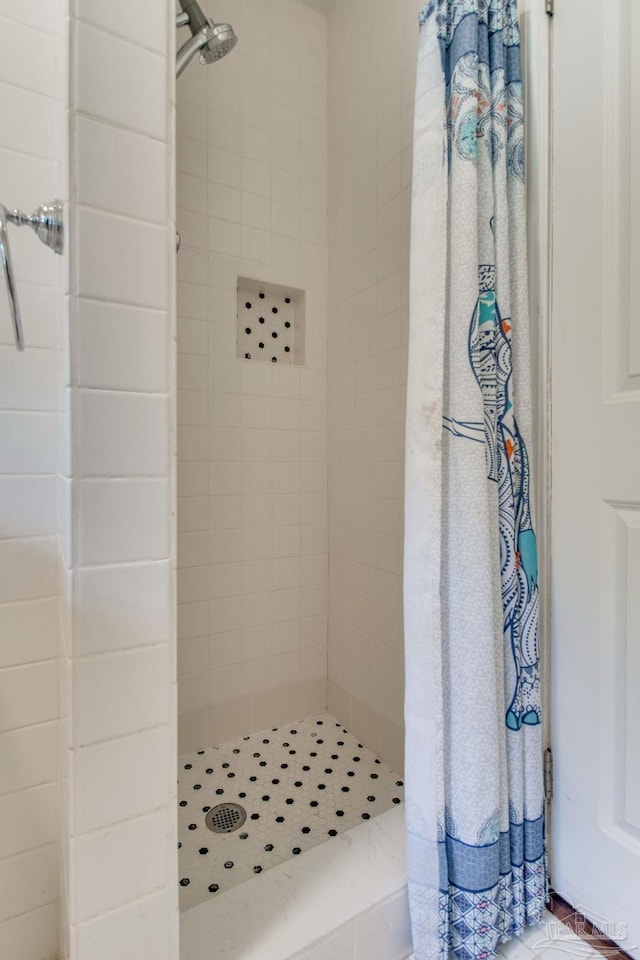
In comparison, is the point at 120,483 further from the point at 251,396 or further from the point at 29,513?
the point at 251,396

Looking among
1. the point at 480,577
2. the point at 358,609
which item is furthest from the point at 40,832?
the point at 358,609

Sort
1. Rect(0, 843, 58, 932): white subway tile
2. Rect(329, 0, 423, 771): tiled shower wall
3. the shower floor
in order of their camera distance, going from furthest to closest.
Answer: Rect(329, 0, 423, 771): tiled shower wall
the shower floor
Rect(0, 843, 58, 932): white subway tile

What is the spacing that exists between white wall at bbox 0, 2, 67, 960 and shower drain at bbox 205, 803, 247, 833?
1.44ft

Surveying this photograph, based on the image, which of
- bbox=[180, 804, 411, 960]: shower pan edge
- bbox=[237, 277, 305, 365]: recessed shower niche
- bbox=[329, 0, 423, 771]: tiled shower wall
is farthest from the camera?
bbox=[237, 277, 305, 365]: recessed shower niche

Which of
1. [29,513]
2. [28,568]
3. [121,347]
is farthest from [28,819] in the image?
[121,347]

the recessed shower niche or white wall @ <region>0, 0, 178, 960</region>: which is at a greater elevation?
the recessed shower niche

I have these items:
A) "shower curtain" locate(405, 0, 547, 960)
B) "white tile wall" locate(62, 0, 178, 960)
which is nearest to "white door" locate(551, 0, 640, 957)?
"shower curtain" locate(405, 0, 547, 960)

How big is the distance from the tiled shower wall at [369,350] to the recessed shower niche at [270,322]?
0.47 ft

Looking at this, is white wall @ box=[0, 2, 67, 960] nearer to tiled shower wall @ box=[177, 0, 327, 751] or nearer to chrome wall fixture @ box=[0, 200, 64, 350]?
chrome wall fixture @ box=[0, 200, 64, 350]

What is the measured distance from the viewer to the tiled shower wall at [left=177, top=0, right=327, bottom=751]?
153 centimetres

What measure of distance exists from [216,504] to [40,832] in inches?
37.7

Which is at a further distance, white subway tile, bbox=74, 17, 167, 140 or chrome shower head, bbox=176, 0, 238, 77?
chrome shower head, bbox=176, 0, 238, 77

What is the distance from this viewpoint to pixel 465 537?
2.58 ft

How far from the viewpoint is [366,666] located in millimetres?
1595
